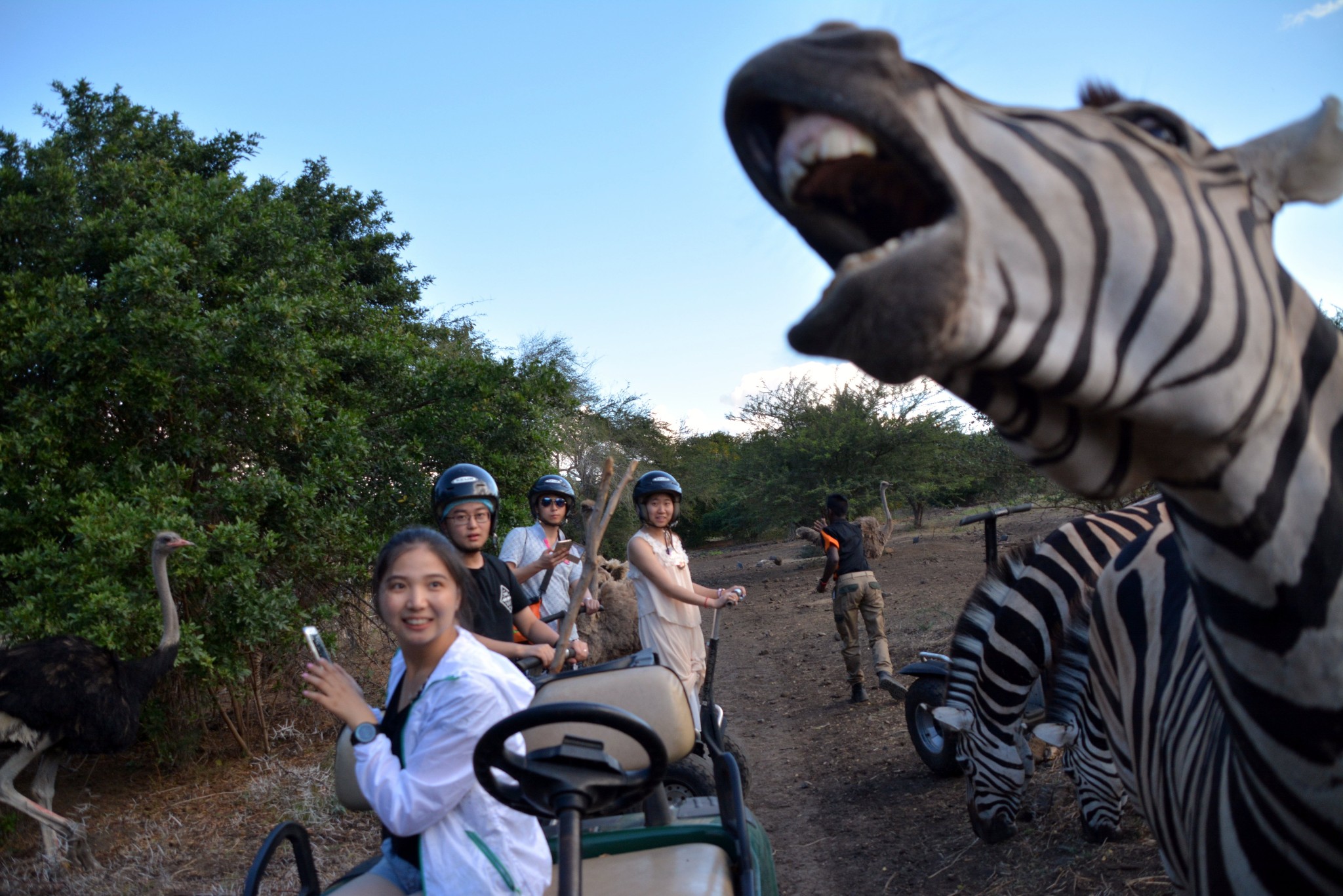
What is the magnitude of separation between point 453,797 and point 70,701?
16.3 feet

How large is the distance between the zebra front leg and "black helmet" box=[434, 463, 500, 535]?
3.51m

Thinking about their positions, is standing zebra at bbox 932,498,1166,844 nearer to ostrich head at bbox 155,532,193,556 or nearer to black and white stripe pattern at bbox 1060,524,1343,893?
black and white stripe pattern at bbox 1060,524,1343,893

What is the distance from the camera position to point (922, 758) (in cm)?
664

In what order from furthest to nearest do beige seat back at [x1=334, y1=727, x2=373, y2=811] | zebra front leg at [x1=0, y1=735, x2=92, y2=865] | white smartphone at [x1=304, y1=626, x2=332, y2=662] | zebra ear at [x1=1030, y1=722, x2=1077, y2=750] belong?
zebra front leg at [x1=0, y1=735, x2=92, y2=865]
zebra ear at [x1=1030, y1=722, x2=1077, y2=750]
beige seat back at [x1=334, y1=727, x2=373, y2=811]
white smartphone at [x1=304, y1=626, x2=332, y2=662]

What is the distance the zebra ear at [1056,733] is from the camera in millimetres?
4316

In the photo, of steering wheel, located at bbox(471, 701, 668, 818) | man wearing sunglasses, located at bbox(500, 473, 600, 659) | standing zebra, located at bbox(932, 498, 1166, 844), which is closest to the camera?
steering wheel, located at bbox(471, 701, 668, 818)

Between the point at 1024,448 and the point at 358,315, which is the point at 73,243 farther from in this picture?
the point at 1024,448

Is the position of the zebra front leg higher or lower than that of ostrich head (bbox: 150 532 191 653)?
lower

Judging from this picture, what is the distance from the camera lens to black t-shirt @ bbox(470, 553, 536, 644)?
4.75 metres

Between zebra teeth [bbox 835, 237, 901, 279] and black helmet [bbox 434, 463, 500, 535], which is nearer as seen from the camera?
zebra teeth [bbox 835, 237, 901, 279]

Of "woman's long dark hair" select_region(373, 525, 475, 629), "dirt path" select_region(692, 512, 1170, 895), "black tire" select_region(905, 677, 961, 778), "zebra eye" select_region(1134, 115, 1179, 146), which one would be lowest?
"dirt path" select_region(692, 512, 1170, 895)

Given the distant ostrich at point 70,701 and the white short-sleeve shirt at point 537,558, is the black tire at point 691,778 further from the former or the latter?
the distant ostrich at point 70,701

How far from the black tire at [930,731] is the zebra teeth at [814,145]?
18.4 ft

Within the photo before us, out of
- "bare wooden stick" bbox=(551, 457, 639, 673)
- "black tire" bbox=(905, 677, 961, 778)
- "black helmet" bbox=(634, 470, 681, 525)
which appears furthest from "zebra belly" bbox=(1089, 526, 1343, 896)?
"black helmet" bbox=(634, 470, 681, 525)
